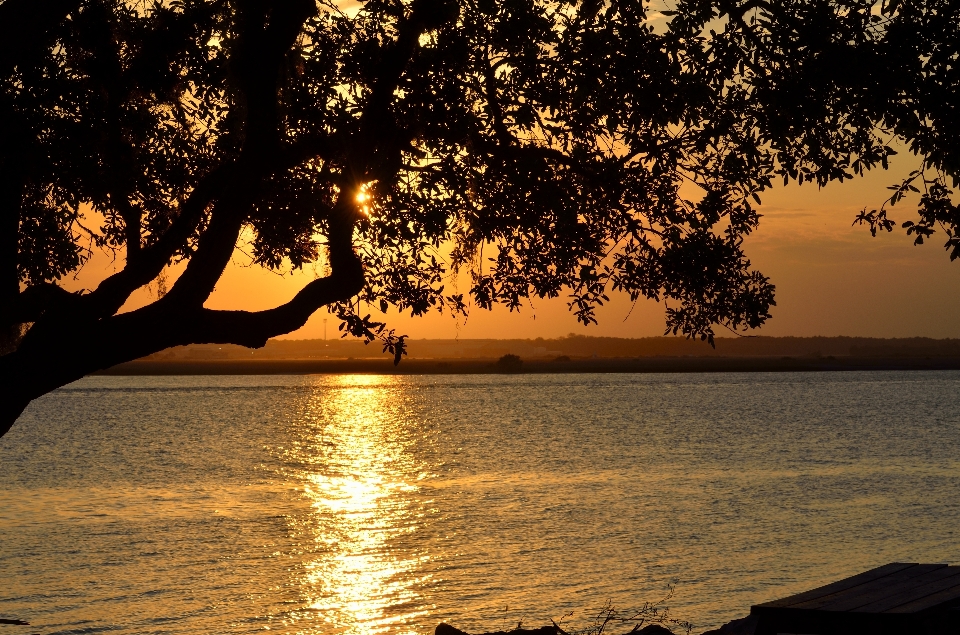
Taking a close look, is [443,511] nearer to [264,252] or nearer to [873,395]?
[264,252]

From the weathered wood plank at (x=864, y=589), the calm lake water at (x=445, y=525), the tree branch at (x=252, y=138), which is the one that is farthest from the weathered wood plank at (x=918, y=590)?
Result: the calm lake water at (x=445, y=525)

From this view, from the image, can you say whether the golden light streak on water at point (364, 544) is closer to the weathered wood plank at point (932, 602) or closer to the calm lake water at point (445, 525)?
the calm lake water at point (445, 525)

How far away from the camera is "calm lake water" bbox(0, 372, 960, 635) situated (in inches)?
990

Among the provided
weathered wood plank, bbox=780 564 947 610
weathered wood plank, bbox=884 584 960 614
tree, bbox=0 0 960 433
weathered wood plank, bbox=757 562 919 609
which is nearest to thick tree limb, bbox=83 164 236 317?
tree, bbox=0 0 960 433

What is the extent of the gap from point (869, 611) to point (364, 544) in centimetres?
2562

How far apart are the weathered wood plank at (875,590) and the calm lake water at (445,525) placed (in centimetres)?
1016

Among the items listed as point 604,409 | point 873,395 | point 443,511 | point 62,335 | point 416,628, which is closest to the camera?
point 62,335

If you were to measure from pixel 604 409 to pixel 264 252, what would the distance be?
408ft

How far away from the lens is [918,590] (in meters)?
11.6

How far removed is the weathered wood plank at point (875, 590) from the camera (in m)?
10.8

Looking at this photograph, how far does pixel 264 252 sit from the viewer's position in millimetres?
16719

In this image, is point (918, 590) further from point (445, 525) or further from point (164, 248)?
point (445, 525)

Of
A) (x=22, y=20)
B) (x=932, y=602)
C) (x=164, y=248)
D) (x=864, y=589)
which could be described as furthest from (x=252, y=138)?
(x=932, y=602)

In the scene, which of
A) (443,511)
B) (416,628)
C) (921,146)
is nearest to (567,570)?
(416,628)
